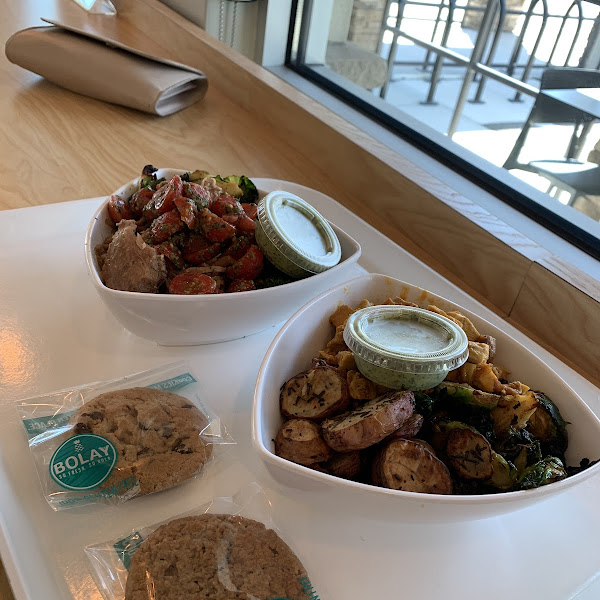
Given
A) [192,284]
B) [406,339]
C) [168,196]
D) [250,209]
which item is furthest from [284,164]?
[406,339]

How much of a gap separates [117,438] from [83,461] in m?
0.04

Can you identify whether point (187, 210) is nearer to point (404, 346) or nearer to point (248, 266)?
point (248, 266)

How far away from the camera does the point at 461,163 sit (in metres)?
1.41

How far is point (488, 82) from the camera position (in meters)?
2.05

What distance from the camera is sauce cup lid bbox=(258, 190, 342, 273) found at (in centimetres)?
82

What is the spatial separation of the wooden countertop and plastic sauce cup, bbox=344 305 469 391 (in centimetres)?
35

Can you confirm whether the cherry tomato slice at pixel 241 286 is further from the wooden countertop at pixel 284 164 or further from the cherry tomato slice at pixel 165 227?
the wooden countertop at pixel 284 164

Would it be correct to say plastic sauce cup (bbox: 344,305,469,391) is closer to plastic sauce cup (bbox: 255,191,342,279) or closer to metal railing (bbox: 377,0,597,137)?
plastic sauce cup (bbox: 255,191,342,279)

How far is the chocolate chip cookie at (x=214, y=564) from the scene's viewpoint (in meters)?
0.54

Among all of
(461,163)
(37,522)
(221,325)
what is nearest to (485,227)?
(461,163)

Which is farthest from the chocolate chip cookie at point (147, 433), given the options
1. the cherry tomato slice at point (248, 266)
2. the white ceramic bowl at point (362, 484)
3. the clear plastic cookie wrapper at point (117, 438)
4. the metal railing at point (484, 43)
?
the metal railing at point (484, 43)

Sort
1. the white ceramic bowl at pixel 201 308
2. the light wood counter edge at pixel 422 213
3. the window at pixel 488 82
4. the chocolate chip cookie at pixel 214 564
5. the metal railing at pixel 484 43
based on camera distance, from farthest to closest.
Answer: the metal railing at pixel 484 43 → the window at pixel 488 82 → the light wood counter edge at pixel 422 213 → the white ceramic bowl at pixel 201 308 → the chocolate chip cookie at pixel 214 564

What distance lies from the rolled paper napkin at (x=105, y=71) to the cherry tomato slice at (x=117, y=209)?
703mm

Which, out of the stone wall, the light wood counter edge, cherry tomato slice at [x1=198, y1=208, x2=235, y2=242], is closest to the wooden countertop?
the light wood counter edge
